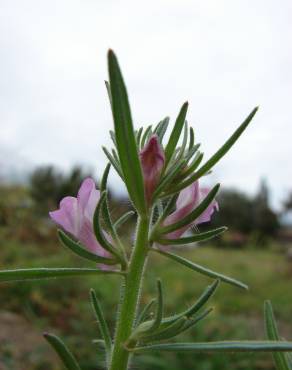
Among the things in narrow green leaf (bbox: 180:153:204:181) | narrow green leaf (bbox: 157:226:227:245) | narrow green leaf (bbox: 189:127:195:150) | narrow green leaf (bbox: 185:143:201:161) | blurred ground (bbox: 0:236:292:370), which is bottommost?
blurred ground (bbox: 0:236:292:370)

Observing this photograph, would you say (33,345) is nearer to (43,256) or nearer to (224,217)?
(43,256)

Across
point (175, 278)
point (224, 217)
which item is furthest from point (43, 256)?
point (224, 217)

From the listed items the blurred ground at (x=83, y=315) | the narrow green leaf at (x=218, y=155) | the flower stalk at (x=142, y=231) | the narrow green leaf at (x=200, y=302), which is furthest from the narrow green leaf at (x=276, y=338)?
the blurred ground at (x=83, y=315)

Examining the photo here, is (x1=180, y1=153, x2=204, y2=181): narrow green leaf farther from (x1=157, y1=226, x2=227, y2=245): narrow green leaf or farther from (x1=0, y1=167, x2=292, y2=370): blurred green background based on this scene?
(x1=0, y1=167, x2=292, y2=370): blurred green background

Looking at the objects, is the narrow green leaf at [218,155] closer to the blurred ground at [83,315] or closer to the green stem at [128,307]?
the green stem at [128,307]

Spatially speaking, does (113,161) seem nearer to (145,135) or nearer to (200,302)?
(145,135)

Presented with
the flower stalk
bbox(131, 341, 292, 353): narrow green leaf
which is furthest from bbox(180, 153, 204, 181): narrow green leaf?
bbox(131, 341, 292, 353): narrow green leaf
